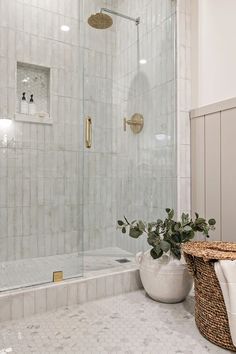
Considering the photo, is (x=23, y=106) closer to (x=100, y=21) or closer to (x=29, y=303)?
(x=100, y=21)

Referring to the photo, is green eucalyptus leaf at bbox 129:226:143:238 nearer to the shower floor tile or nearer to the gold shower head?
the shower floor tile

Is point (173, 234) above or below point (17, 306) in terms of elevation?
above

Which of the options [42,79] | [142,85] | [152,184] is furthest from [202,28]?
[42,79]

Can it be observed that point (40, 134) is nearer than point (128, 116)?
Yes

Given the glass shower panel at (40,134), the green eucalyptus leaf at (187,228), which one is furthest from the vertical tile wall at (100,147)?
the green eucalyptus leaf at (187,228)

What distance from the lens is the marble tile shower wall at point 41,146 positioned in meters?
2.34

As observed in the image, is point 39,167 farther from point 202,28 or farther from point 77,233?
point 202,28

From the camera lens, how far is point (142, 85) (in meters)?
2.47

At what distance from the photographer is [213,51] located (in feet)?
6.33

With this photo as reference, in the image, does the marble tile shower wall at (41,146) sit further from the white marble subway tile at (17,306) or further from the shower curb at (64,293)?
the white marble subway tile at (17,306)

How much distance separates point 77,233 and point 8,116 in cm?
111

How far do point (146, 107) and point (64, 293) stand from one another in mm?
1568

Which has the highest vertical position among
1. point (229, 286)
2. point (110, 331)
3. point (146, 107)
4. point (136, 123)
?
point (146, 107)

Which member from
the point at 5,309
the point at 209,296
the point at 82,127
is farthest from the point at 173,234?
the point at 82,127
